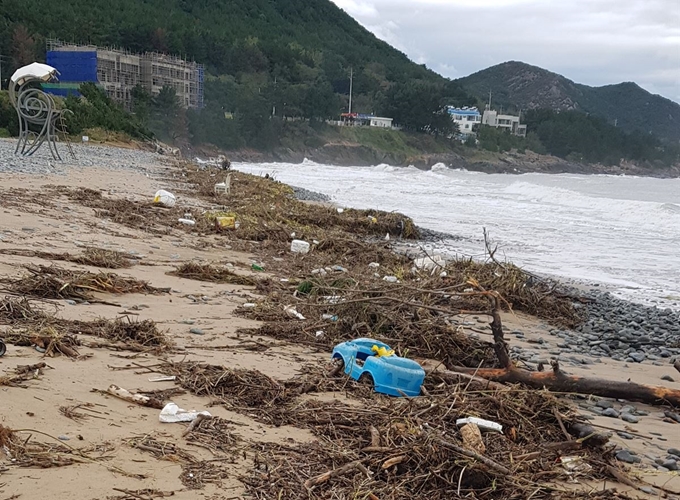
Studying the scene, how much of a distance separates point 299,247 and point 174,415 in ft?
20.2

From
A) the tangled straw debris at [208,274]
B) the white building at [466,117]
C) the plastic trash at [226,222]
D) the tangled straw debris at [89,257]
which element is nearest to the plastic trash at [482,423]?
the tangled straw debris at [208,274]

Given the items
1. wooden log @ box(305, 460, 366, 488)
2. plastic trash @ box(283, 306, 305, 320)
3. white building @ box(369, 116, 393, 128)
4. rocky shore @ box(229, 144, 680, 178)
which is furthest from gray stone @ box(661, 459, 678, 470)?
white building @ box(369, 116, 393, 128)

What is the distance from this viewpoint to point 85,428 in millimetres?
2668

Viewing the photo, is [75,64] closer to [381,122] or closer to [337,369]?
[381,122]

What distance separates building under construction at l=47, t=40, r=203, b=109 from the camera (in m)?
52.0

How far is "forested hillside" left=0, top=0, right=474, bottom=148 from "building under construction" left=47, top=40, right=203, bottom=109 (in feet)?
7.13

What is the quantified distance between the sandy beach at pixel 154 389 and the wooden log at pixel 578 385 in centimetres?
9

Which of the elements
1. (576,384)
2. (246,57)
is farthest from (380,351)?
(246,57)

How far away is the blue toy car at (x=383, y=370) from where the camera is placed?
3.73m

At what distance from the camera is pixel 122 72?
60.0 metres

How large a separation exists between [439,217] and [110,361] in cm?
1530

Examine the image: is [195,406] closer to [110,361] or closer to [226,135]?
[110,361]

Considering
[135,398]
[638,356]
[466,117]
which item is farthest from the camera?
[466,117]

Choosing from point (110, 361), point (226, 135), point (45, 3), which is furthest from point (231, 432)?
point (45, 3)
